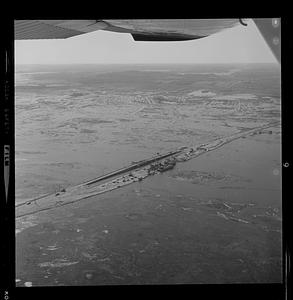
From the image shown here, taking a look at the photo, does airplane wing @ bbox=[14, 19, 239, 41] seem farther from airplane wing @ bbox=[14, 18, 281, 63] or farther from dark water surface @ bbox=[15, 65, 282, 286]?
dark water surface @ bbox=[15, 65, 282, 286]

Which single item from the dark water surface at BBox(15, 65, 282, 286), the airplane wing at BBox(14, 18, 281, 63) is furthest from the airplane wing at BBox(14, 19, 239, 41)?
the dark water surface at BBox(15, 65, 282, 286)

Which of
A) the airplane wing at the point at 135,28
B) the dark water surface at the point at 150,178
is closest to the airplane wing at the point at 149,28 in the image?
the airplane wing at the point at 135,28

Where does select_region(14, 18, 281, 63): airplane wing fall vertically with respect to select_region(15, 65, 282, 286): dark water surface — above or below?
above

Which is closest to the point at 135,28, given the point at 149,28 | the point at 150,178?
the point at 149,28

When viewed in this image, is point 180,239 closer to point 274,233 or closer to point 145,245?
point 145,245

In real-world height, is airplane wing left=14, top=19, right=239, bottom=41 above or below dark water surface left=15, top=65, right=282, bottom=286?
above

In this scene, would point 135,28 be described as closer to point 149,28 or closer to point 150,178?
point 149,28
